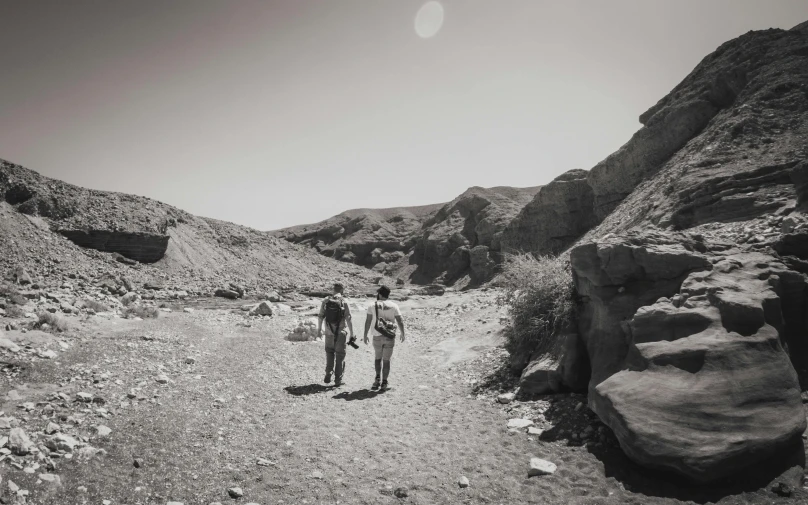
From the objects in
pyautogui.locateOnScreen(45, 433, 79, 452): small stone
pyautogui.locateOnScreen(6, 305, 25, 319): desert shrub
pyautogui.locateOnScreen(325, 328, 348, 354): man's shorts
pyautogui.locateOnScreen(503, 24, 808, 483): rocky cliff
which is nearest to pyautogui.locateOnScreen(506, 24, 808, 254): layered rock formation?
pyautogui.locateOnScreen(503, 24, 808, 483): rocky cliff

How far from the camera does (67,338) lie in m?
7.12

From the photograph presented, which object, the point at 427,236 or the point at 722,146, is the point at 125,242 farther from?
the point at 722,146

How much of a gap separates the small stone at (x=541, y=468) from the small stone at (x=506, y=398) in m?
2.07

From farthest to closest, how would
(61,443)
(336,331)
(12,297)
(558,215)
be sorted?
(558,215) → (12,297) → (336,331) → (61,443)

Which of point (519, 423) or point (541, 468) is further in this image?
point (519, 423)

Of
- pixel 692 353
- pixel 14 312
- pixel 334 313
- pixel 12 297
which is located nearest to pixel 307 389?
pixel 334 313


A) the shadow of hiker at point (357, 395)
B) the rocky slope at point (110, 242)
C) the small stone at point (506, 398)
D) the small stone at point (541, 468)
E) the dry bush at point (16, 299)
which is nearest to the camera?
the small stone at point (541, 468)

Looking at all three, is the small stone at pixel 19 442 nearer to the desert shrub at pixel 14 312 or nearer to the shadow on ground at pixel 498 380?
the shadow on ground at pixel 498 380

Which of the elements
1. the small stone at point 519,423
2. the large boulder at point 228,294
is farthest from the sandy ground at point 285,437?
the large boulder at point 228,294

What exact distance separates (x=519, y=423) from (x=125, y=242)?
2956 centimetres

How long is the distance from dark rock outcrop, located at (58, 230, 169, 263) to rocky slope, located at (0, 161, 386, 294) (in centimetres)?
5

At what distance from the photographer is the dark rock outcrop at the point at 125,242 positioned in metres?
25.0

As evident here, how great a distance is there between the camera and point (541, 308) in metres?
7.60

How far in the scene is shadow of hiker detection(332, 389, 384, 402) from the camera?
662 centimetres
